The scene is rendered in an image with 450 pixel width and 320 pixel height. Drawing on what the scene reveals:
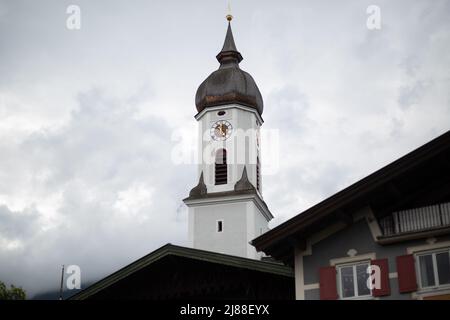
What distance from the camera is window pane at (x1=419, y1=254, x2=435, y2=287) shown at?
50.3 feet

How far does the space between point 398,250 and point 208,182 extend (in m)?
26.3

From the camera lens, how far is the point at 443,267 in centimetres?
1533

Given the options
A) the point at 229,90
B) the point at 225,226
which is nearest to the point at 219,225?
the point at 225,226

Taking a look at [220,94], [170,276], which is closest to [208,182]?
[220,94]

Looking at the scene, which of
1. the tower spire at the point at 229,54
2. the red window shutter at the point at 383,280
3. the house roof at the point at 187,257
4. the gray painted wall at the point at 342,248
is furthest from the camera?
the tower spire at the point at 229,54

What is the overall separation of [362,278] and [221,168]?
2595 centimetres

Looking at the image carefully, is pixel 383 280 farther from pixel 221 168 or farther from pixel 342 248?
pixel 221 168

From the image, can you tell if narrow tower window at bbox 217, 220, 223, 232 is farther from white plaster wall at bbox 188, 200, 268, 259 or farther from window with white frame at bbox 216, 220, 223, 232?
white plaster wall at bbox 188, 200, 268, 259

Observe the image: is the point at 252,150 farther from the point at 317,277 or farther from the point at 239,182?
the point at 317,277

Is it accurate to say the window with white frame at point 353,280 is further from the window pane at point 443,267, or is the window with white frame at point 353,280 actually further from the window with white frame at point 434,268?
the window pane at point 443,267

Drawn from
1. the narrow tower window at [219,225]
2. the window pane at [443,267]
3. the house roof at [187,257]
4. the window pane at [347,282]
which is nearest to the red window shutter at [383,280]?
the window pane at [347,282]

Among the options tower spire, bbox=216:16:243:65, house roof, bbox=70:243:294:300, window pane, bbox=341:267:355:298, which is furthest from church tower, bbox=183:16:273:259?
window pane, bbox=341:267:355:298

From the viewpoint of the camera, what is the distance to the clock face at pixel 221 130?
139ft

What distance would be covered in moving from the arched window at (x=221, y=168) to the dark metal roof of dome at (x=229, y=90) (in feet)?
10.6
